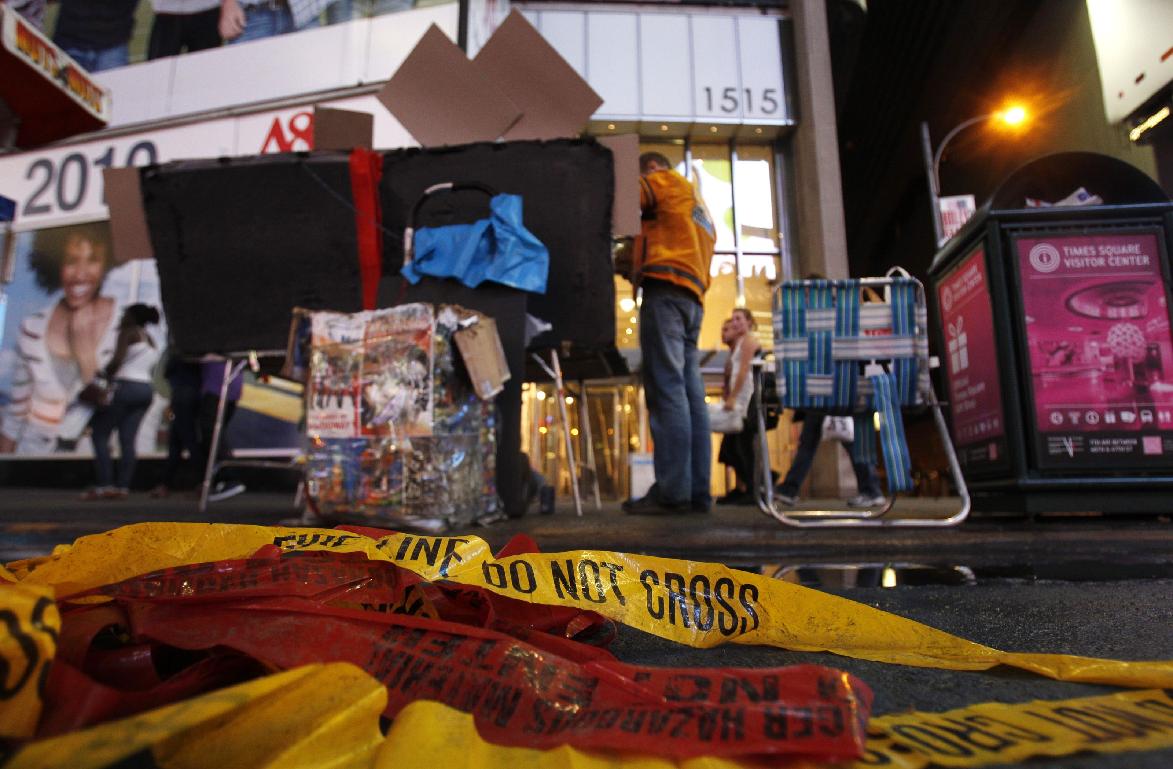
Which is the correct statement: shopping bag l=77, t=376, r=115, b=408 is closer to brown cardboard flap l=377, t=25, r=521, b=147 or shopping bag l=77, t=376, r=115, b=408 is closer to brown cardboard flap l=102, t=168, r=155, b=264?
brown cardboard flap l=102, t=168, r=155, b=264

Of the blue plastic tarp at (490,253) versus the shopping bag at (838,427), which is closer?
the blue plastic tarp at (490,253)

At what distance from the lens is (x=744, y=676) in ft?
2.23

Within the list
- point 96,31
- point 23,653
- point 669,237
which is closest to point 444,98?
point 669,237

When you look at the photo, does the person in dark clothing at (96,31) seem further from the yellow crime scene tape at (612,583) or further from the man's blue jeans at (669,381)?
the yellow crime scene tape at (612,583)

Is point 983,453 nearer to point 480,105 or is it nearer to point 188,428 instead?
point 480,105

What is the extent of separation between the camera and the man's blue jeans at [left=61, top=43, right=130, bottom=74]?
912 centimetres

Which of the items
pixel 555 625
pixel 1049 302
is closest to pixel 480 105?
pixel 1049 302

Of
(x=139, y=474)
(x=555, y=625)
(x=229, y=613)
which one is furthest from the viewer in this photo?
(x=139, y=474)

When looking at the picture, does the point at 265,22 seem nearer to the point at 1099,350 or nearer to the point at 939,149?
the point at 1099,350

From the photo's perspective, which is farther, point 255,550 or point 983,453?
point 983,453

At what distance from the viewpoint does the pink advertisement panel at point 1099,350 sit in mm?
3352

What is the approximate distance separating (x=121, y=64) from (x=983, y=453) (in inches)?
437

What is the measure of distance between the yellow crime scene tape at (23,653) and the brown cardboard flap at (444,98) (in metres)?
3.75

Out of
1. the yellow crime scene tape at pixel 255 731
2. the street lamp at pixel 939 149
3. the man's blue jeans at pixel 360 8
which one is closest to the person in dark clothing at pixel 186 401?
the man's blue jeans at pixel 360 8
